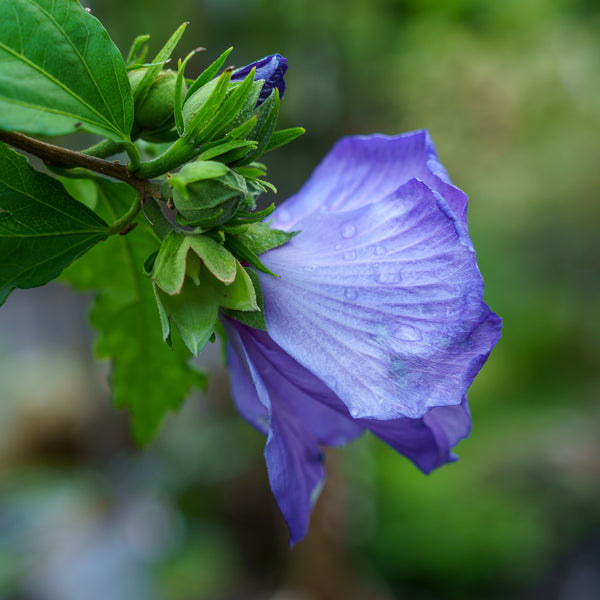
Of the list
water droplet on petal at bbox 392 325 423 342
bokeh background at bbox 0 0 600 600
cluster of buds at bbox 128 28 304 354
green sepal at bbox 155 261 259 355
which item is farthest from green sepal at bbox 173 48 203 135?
bokeh background at bbox 0 0 600 600

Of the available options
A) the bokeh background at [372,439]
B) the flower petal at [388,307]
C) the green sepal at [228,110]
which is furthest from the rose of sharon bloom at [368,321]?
the bokeh background at [372,439]

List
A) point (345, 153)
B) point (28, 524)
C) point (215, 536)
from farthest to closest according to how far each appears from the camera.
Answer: point (215, 536)
point (28, 524)
point (345, 153)

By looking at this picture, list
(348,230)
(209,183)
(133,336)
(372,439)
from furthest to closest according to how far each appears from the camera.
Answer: (372,439), (133,336), (348,230), (209,183)

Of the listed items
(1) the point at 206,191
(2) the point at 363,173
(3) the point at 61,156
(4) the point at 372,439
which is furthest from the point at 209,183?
(4) the point at 372,439

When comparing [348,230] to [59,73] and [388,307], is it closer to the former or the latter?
[388,307]

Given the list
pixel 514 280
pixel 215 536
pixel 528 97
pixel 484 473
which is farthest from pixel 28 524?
pixel 528 97

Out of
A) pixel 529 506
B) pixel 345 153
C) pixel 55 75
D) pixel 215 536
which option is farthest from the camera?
pixel 529 506

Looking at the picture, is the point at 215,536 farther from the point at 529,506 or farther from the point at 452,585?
the point at 529,506
